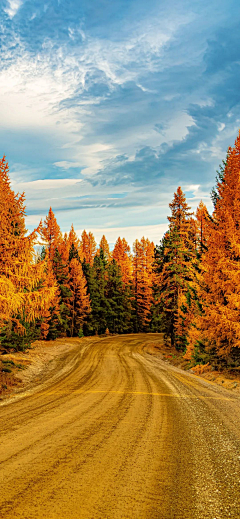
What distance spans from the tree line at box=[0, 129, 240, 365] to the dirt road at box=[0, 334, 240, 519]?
4770mm

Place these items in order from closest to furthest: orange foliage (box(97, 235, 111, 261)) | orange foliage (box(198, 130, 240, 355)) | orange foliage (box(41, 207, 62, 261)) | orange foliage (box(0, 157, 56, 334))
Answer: orange foliage (box(0, 157, 56, 334)) → orange foliage (box(198, 130, 240, 355)) → orange foliage (box(41, 207, 62, 261)) → orange foliage (box(97, 235, 111, 261))

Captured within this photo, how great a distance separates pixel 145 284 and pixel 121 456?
164 ft

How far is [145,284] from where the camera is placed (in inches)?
2158

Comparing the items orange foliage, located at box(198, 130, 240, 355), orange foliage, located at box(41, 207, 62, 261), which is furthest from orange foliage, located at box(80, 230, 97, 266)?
orange foliage, located at box(198, 130, 240, 355)

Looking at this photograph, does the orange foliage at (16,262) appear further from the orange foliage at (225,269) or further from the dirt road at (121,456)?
the orange foliage at (225,269)

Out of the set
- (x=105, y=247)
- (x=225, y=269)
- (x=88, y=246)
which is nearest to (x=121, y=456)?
(x=225, y=269)

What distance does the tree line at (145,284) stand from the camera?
13.2 m

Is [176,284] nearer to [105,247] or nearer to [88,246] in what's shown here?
[88,246]

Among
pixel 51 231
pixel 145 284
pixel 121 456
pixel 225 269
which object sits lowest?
pixel 121 456

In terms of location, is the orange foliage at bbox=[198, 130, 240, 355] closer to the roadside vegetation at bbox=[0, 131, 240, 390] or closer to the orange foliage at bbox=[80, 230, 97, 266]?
the roadside vegetation at bbox=[0, 131, 240, 390]

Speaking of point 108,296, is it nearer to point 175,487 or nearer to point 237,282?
point 237,282

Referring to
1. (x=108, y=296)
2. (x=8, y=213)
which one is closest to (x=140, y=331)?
(x=108, y=296)

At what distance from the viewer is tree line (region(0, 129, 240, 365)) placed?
43.2 feet

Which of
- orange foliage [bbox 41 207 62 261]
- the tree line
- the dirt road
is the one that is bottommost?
the dirt road
